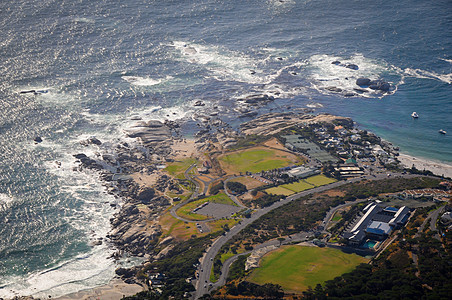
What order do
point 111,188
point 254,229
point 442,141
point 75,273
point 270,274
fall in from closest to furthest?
point 270,274
point 75,273
point 254,229
point 111,188
point 442,141

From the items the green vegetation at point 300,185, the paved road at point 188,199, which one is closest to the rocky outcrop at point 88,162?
the paved road at point 188,199

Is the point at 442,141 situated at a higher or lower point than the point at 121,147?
lower

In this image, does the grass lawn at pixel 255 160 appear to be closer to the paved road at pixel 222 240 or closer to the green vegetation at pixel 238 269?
the paved road at pixel 222 240

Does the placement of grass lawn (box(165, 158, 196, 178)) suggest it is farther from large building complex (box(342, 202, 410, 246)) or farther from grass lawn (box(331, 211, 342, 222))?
large building complex (box(342, 202, 410, 246))

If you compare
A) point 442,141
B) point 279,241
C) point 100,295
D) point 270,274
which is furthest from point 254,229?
point 442,141

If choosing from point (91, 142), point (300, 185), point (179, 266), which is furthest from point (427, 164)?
point (91, 142)

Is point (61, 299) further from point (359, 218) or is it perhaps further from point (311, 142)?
point (311, 142)

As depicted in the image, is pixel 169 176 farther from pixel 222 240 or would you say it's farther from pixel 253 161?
pixel 222 240
